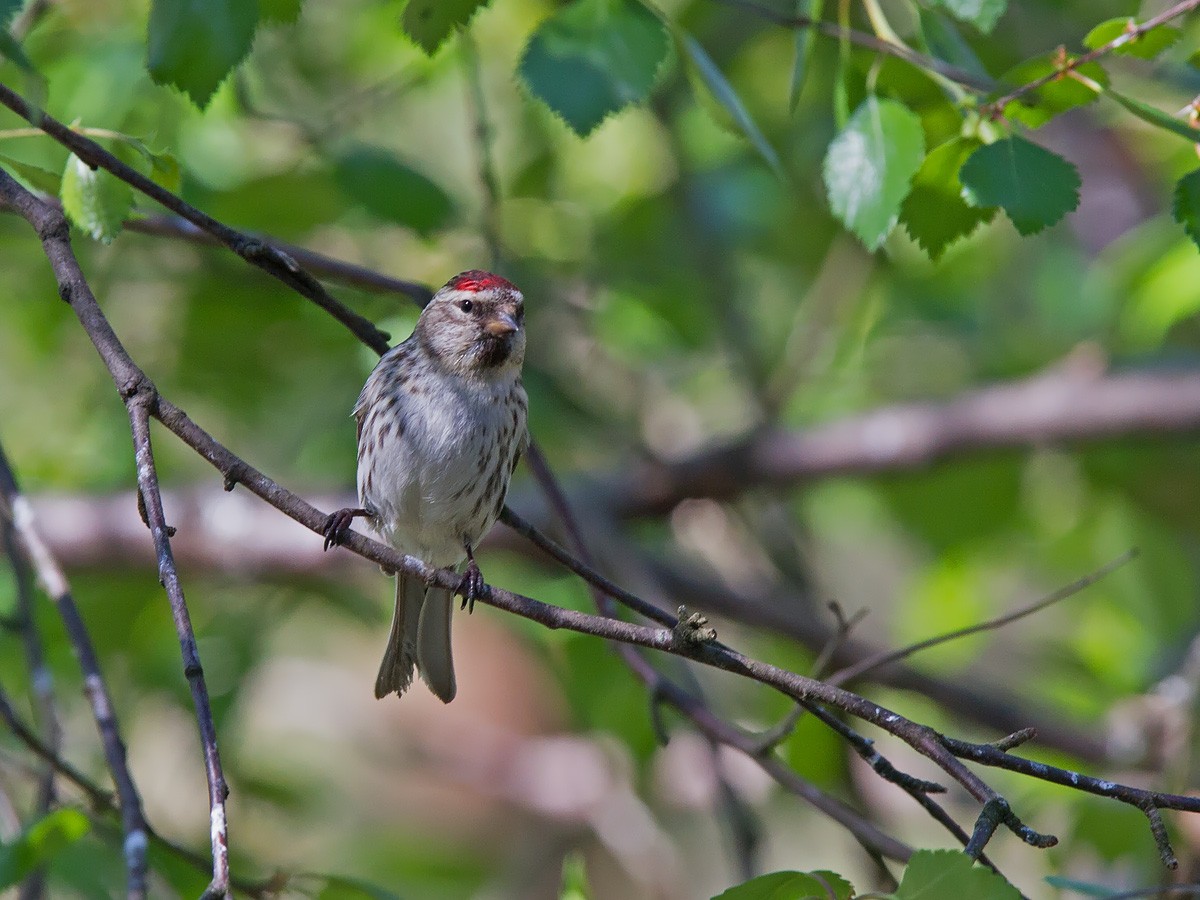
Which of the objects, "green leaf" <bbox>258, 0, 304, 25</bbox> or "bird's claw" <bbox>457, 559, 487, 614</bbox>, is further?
"green leaf" <bbox>258, 0, 304, 25</bbox>

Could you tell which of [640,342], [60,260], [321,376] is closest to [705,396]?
[640,342]

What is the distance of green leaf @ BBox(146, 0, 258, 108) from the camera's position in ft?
7.06

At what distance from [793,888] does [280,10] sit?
1595mm

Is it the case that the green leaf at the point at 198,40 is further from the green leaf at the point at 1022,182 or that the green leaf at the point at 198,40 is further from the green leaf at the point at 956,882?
the green leaf at the point at 956,882

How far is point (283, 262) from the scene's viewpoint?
2141 mm

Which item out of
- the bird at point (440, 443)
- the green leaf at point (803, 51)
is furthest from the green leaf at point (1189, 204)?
the bird at point (440, 443)

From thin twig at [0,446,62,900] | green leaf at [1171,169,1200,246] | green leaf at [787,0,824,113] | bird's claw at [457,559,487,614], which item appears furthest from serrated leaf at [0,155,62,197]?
green leaf at [1171,169,1200,246]

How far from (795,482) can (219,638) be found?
78.8 inches

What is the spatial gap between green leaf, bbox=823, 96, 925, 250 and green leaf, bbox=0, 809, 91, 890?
147 centimetres

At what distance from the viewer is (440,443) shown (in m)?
3.01

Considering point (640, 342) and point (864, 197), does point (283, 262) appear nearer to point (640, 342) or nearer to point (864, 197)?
point (864, 197)

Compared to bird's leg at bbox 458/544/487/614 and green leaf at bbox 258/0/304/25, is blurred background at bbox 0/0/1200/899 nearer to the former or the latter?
bird's leg at bbox 458/544/487/614

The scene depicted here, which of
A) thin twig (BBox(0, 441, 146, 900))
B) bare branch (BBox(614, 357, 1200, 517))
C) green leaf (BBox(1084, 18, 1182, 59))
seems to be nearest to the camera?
thin twig (BBox(0, 441, 146, 900))

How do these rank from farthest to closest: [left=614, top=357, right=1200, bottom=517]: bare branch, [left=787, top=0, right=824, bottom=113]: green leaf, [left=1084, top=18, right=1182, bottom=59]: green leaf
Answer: [left=614, top=357, right=1200, bottom=517]: bare branch → [left=787, top=0, right=824, bottom=113]: green leaf → [left=1084, top=18, right=1182, bottom=59]: green leaf
